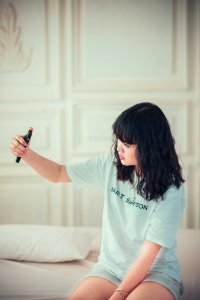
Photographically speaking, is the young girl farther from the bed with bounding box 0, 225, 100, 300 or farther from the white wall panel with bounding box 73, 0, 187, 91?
the white wall panel with bounding box 73, 0, 187, 91

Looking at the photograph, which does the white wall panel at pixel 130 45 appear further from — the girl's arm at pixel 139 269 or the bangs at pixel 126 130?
the girl's arm at pixel 139 269

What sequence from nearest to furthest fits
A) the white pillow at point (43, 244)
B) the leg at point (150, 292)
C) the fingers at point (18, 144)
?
the leg at point (150, 292)
the fingers at point (18, 144)
the white pillow at point (43, 244)

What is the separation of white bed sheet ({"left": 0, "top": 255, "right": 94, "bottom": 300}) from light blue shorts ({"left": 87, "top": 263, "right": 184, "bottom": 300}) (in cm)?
12

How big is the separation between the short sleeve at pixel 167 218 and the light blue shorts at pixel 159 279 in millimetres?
73

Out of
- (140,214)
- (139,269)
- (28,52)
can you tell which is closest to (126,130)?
(140,214)

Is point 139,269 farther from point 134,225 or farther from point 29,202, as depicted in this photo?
point 29,202

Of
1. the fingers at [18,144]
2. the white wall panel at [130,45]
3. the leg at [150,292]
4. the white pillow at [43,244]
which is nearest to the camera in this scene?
the leg at [150,292]

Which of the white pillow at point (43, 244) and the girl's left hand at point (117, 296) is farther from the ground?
the girl's left hand at point (117, 296)

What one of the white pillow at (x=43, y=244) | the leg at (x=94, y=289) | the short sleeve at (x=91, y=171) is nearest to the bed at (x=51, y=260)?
the white pillow at (x=43, y=244)

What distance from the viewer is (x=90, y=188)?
197 centimetres

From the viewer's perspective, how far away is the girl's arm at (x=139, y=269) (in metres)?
0.95

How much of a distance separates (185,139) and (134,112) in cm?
99

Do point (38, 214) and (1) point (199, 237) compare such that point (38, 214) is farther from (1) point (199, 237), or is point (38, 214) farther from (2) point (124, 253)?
(2) point (124, 253)

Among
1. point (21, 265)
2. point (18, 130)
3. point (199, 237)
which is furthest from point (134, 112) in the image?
point (18, 130)
